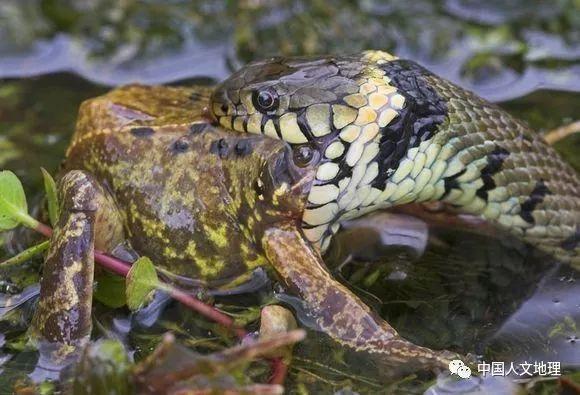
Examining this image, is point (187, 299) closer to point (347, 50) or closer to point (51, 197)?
point (51, 197)

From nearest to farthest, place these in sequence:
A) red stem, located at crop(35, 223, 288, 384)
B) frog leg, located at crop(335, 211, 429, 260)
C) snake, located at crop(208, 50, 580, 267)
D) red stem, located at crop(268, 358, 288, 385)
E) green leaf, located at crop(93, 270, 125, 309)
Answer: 1. red stem, located at crop(268, 358, 288, 385)
2. snake, located at crop(208, 50, 580, 267)
3. red stem, located at crop(35, 223, 288, 384)
4. green leaf, located at crop(93, 270, 125, 309)
5. frog leg, located at crop(335, 211, 429, 260)

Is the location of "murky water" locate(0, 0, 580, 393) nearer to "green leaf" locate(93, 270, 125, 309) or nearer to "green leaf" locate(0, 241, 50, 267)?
"green leaf" locate(93, 270, 125, 309)

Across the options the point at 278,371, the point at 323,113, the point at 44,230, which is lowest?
the point at 278,371

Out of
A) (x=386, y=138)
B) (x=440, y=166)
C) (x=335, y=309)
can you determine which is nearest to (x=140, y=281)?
(x=335, y=309)

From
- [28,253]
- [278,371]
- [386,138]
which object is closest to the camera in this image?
[278,371]

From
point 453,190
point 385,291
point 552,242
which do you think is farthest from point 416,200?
point 552,242

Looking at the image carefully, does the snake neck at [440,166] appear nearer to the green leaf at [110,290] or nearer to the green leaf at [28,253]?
the green leaf at [110,290]

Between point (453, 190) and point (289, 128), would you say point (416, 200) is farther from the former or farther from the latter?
point (289, 128)

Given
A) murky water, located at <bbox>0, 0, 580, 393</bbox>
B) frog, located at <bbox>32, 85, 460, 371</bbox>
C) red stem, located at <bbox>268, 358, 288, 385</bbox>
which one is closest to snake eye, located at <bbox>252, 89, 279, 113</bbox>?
frog, located at <bbox>32, 85, 460, 371</bbox>
